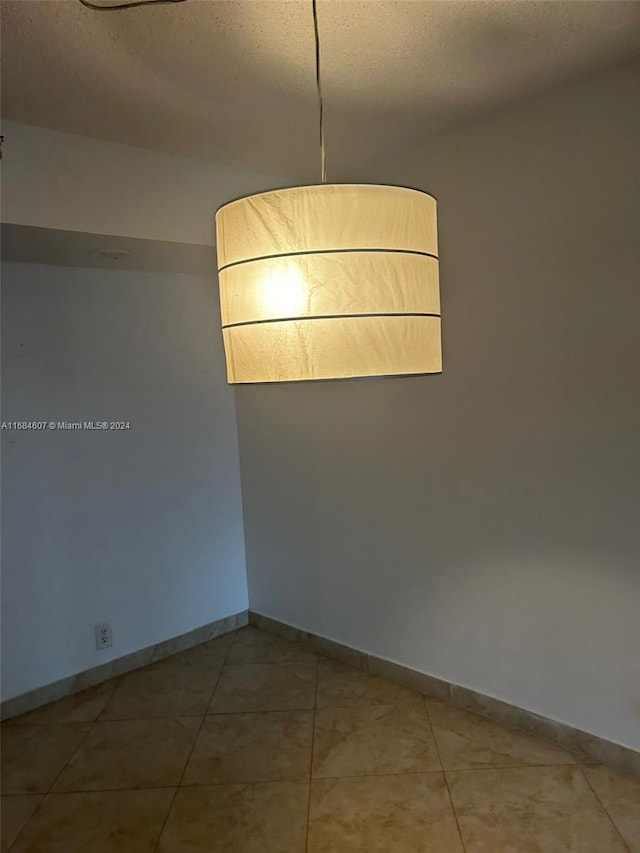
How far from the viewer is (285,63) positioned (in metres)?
1.80

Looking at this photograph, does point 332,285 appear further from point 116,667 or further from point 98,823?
point 116,667

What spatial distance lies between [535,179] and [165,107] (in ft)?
4.20

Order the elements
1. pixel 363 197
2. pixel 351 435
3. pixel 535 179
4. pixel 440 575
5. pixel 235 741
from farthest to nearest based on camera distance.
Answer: pixel 351 435 < pixel 440 575 < pixel 235 741 < pixel 535 179 < pixel 363 197

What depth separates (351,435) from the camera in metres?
2.88

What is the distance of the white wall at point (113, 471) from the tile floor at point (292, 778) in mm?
376

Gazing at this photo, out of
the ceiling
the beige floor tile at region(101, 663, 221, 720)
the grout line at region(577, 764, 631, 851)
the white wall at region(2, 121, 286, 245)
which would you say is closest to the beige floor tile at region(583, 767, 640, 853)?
the grout line at region(577, 764, 631, 851)

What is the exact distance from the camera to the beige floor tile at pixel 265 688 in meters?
2.69

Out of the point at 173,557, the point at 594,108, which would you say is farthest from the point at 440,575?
the point at 594,108

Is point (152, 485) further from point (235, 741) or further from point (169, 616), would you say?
point (235, 741)

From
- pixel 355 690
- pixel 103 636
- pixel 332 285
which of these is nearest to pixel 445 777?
pixel 355 690

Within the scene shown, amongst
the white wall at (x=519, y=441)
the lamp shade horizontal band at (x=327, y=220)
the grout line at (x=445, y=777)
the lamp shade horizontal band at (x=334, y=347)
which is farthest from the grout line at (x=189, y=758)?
the lamp shade horizontal band at (x=327, y=220)

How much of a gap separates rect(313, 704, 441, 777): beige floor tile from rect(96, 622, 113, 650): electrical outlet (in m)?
1.08

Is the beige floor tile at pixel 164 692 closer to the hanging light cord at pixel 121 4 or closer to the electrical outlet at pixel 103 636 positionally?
the electrical outlet at pixel 103 636

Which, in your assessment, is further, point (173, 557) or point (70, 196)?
point (173, 557)
